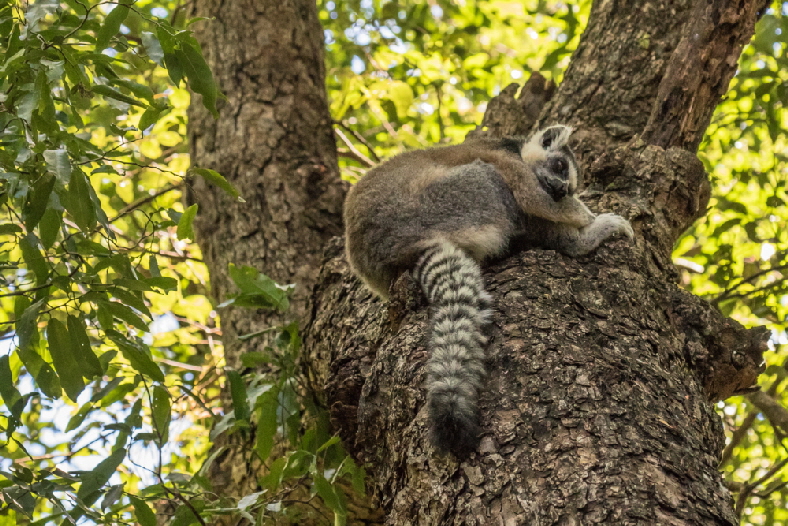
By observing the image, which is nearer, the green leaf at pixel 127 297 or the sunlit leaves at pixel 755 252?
the green leaf at pixel 127 297

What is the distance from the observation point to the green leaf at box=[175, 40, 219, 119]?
10.9 ft

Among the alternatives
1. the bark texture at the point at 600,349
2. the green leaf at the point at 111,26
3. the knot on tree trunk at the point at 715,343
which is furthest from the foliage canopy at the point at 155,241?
the knot on tree trunk at the point at 715,343

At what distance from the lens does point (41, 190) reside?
9.83 feet

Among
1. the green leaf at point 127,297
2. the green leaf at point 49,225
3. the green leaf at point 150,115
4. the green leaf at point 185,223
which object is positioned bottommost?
the green leaf at point 127,297

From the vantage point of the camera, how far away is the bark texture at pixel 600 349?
8.24ft

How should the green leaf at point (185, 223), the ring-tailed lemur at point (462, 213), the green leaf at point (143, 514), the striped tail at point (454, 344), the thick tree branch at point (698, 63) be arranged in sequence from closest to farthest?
the striped tail at point (454, 344), the green leaf at point (143, 514), the green leaf at point (185, 223), the ring-tailed lemur at point (462, 213), the thick tree branch at point (698, 63)

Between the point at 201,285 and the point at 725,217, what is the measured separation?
18.0 ft

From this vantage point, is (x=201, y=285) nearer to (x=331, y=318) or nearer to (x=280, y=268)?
(x=280, y=268)

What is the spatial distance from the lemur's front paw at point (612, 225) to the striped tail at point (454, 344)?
2.74ft

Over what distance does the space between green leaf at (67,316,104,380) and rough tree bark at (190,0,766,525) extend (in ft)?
4.10

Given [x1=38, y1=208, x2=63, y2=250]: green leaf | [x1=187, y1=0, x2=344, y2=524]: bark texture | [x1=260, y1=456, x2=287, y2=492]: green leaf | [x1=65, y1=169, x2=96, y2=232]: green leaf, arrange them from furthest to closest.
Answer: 1. [x1=187, y1=0, x2=344, y2=524]: bark texture
2. [x1=260, y1=456, x2=287, y2=492]: green leaf
3. [x1=38, y1=208, x2=63, y2=250]: green leaf
4. [x1=65, y1=169, x2=96, y2=232]: green leaf

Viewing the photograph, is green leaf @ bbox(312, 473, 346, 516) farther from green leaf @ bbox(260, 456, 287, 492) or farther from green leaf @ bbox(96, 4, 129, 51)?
green leaf @ bbox(96, 4, 129, 51)

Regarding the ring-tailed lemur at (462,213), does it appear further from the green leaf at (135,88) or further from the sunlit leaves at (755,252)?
the sunlit leaves at (755,252)

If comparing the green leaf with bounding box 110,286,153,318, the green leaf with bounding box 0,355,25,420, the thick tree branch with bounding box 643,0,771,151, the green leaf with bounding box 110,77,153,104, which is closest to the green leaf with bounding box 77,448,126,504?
the green leaf with bounding box 0,355,25,420
